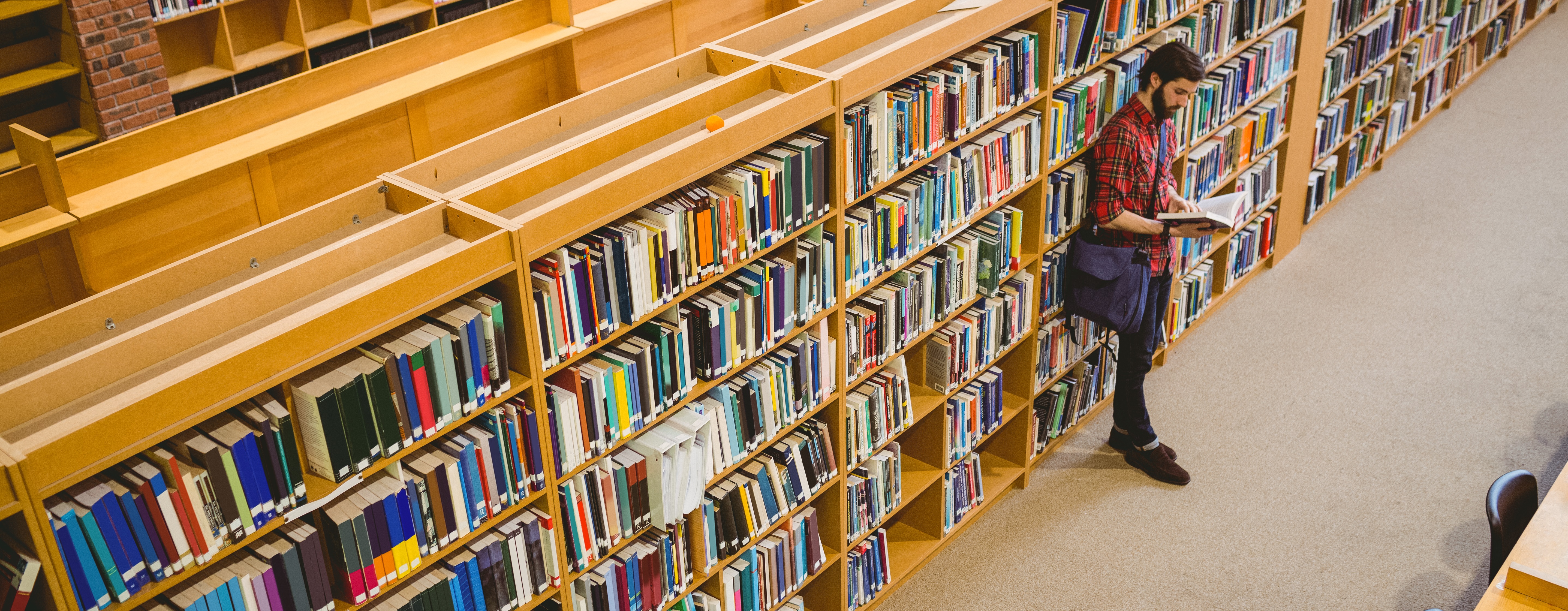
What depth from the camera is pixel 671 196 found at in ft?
9.91

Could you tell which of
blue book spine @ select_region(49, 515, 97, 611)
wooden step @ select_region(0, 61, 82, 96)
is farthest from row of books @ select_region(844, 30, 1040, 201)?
wooden step @ select_region(0, 61, 82, 96)

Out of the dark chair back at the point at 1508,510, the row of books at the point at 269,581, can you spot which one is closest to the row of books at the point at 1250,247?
the dark chair back at the point at 1508,510

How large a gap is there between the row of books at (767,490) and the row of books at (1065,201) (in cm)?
124

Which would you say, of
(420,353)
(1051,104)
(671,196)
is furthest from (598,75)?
(420,353)

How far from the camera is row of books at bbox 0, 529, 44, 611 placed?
2.02 m

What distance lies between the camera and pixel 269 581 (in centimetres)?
240

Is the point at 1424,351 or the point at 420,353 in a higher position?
the point at 420,353

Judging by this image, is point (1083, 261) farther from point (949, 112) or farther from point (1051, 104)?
point (949, 112)

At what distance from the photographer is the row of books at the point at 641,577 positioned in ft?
10.2

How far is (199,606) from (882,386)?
218cm

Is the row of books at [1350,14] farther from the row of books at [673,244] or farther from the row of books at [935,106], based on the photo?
the row of books at [673,244]

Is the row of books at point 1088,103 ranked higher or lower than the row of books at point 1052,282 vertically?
higher

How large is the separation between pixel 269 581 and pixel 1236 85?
4.45 m

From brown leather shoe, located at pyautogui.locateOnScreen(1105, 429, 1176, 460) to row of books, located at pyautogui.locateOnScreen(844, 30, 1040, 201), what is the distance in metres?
1.62
